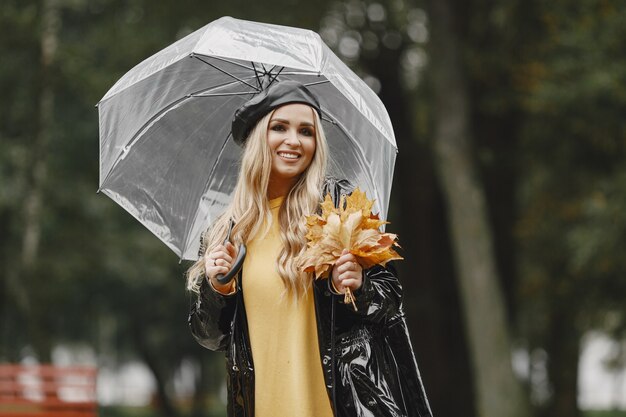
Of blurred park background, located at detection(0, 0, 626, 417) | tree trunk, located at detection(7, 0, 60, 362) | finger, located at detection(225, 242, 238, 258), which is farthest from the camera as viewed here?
tree trunk, located at detection(7, 0, 60, 362)

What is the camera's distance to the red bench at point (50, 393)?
342 inches

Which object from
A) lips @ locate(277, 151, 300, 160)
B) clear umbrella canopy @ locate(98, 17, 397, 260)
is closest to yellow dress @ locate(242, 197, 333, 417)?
lips @ locate(277, 151, 300, 160)

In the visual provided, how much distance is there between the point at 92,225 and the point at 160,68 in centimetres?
1836

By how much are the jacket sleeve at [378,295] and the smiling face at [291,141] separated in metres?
0.45

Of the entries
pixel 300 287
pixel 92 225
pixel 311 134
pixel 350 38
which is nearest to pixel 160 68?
pixel 311 134

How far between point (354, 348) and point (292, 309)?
24 cm

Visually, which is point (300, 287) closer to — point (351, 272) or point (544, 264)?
point (351, 272)

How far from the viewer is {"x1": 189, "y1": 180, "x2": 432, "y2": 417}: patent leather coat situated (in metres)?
3.61

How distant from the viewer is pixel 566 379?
25938 mm


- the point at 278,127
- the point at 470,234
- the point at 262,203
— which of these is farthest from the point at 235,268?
the point at 470,234

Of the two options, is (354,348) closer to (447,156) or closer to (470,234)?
(470,234)

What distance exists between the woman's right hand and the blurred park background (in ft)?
30.3

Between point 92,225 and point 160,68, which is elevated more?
point 160,68

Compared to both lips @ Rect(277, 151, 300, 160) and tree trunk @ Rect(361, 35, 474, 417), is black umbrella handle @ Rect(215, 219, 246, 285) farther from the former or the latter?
tree trunk @ Rect(361, 35, 474, 417)
